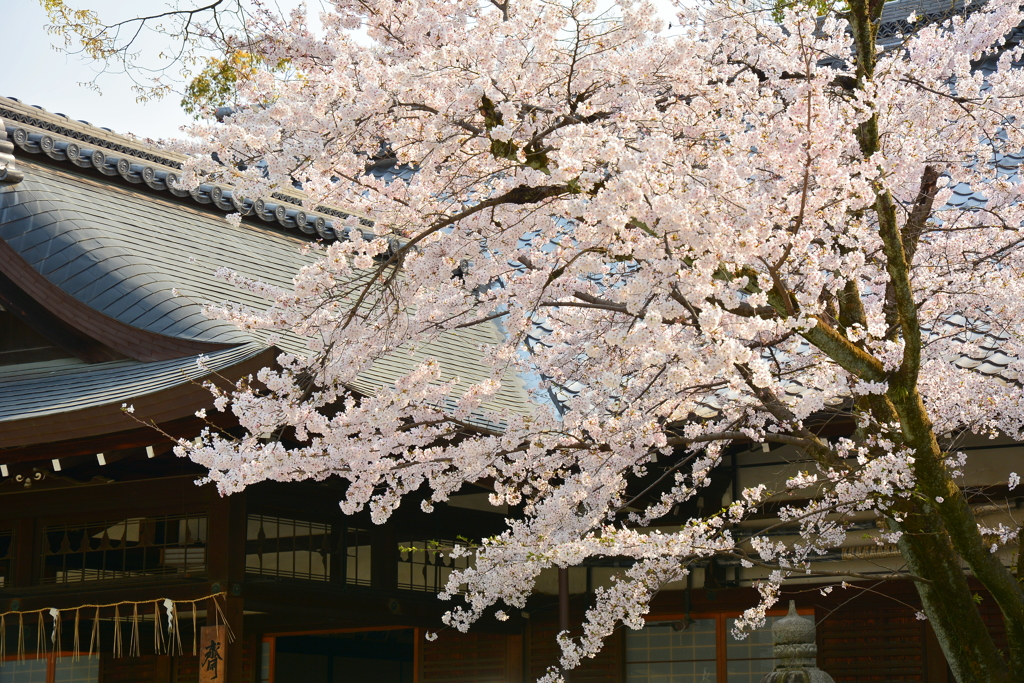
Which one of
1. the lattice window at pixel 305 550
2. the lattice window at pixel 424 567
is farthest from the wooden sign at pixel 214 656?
the lattice window at pixel 424 567

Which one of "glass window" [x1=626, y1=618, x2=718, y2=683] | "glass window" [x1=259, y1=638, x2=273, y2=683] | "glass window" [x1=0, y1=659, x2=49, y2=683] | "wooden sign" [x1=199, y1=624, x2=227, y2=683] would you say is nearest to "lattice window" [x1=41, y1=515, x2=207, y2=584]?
"wooden sign" [x1=199, y1=624, x2=227, y2=683]

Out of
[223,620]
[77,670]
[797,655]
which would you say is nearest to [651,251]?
[797,655]

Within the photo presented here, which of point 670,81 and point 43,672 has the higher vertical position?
point 670,81

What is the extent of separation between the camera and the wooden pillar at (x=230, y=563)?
656cm

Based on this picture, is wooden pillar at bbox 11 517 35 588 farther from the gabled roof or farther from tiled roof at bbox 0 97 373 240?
tiled roof at bbox 0 97 373 240

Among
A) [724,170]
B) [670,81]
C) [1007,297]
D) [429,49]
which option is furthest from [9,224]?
[1007,297]

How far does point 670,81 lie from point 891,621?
14.4 ft

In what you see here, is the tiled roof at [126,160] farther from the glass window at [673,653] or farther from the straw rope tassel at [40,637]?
the glass window at [673,653]

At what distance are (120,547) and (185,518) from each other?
1.70 feet

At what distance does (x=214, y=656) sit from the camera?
6.55m

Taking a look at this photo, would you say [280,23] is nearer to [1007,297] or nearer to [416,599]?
[1007,297]

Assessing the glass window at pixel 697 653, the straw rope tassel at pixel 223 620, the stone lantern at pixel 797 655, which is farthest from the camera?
the glass window at pixel 697 653

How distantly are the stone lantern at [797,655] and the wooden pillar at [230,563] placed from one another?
3289 millimetres

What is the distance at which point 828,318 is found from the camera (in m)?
4.84
